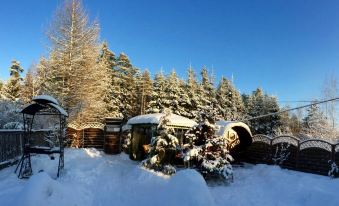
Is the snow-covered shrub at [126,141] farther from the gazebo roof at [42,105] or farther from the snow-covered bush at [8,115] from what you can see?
the gazebo roof at [42,105]

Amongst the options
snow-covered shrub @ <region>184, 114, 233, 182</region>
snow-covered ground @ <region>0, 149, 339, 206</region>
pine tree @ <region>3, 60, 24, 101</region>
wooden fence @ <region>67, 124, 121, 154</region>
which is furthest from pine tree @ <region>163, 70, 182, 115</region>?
snow-covered shrub @ <region>184, 114, 233, 182</region>

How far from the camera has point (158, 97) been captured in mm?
38031

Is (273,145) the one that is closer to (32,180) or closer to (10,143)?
(10,143)

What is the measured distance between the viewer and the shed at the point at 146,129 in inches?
673

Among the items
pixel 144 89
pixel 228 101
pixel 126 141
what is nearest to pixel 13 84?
pixel 144 89

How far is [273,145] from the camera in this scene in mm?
16922

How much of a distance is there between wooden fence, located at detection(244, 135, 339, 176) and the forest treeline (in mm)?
4968

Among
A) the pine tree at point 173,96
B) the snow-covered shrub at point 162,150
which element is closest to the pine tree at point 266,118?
the pine tree at point 173,96

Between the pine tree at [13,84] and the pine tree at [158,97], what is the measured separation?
15.2 m

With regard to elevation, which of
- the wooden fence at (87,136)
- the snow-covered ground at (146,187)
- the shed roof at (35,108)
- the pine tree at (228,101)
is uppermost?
the pine tree at (228,101)

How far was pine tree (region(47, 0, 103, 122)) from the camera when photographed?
22234 mm

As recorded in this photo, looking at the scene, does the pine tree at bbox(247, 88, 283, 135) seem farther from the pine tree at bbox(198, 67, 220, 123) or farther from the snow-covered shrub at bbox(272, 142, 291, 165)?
the snow-covered shrub at bbox(272, 142, 291, 165)

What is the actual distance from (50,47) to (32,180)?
1866cm

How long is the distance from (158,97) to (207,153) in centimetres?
2503
